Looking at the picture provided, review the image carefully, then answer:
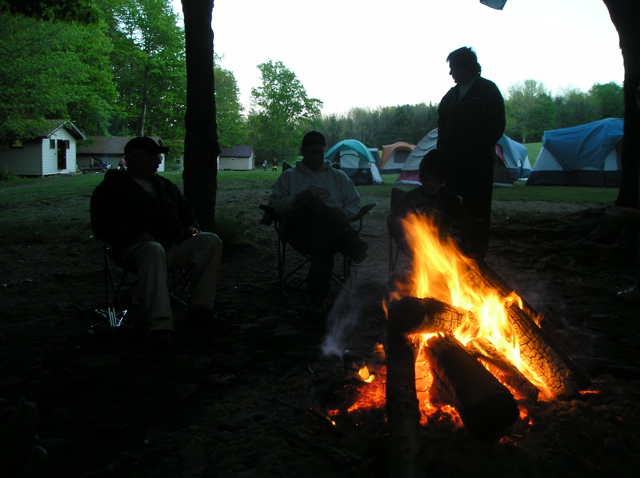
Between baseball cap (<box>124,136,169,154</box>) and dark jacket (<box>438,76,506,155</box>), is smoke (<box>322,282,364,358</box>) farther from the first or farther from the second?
baseball cap (<box>124,136,169,154</box>)

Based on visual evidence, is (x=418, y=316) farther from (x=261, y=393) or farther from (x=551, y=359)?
(x=261, y=393)

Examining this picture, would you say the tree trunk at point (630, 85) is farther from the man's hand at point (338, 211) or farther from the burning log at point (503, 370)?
the burning log at point (503, 370)

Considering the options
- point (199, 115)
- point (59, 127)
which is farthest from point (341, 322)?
point (59, 127)

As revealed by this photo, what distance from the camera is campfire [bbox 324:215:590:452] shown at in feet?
5.75

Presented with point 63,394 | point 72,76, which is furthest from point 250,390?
point 72,76

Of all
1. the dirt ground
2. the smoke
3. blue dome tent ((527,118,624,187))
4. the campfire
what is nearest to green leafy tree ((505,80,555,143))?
blue dome tent ((527,118,624,187))

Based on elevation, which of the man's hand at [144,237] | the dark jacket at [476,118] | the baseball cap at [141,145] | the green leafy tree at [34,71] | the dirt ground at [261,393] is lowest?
the dirt ground at [261,393]

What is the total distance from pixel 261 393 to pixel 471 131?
2968mm

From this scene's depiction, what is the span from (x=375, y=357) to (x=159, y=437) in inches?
45.8

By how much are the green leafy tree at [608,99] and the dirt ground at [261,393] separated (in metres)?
59.5

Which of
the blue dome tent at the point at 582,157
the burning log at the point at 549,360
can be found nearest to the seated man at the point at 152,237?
the burning log at the point at 549,360

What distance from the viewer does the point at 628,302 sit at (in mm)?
3623

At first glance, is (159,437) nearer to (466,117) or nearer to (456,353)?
(456,353)

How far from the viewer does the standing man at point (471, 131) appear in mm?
4129
